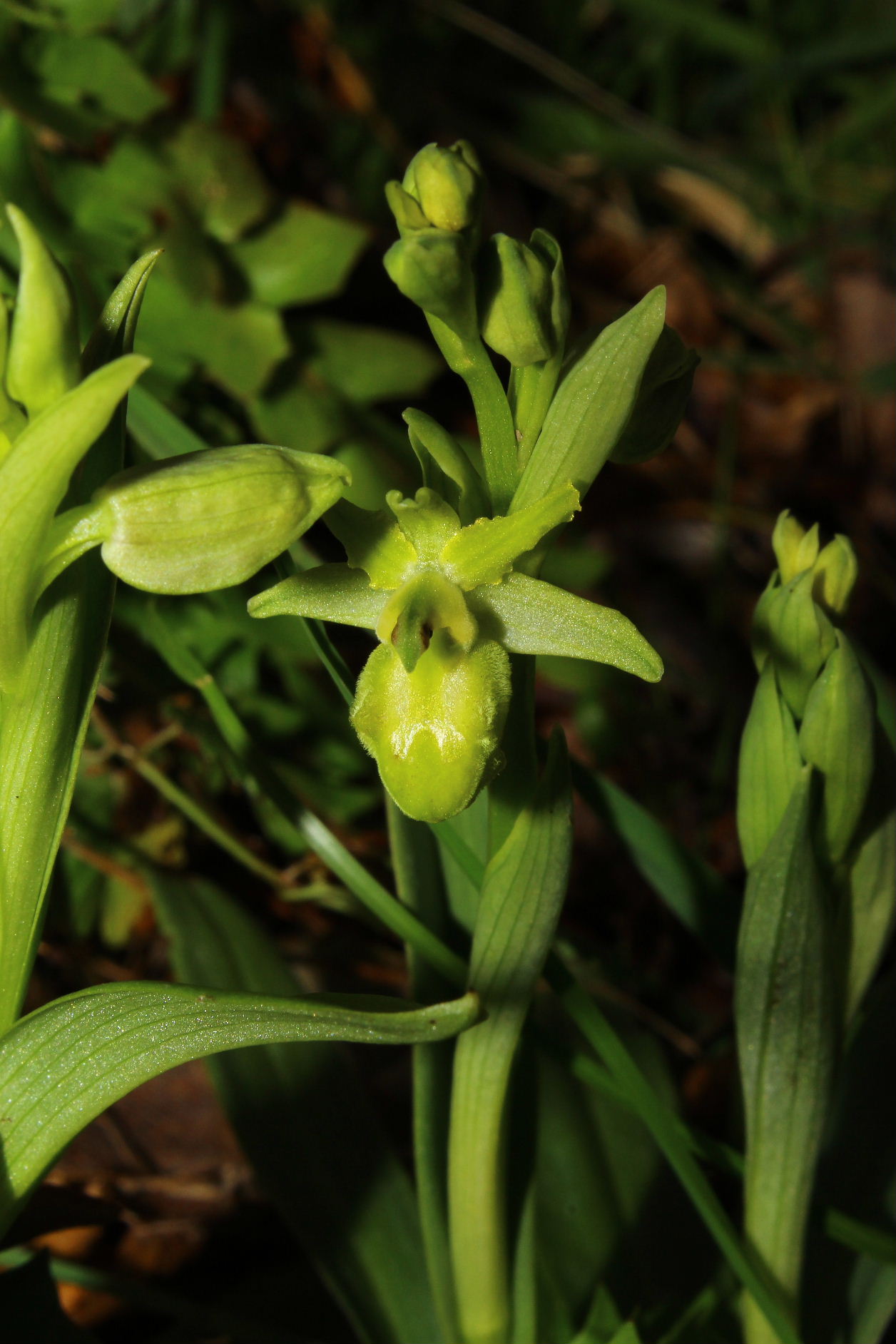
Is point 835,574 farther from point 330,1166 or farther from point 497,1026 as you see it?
point 330,1166

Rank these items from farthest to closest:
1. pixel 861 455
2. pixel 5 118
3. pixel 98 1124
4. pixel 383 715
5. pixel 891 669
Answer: pixel 861 455 → pixel 891 669 → pixel 98 1124 → pixel 5 118 → pixel 383 715

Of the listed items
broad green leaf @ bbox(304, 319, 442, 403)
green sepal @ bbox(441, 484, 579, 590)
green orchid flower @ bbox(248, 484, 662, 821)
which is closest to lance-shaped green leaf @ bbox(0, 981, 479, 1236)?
green orchid flower @ bbox(248, 484, 662, 821)

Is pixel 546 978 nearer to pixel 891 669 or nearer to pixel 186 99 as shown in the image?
pixel 891 669

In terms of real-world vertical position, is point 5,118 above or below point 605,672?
above

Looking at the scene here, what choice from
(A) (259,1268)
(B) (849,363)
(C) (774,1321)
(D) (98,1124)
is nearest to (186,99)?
(B) (849,363)

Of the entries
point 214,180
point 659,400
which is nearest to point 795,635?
point 659,400

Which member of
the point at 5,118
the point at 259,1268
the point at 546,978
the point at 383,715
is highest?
the point at 5,118
